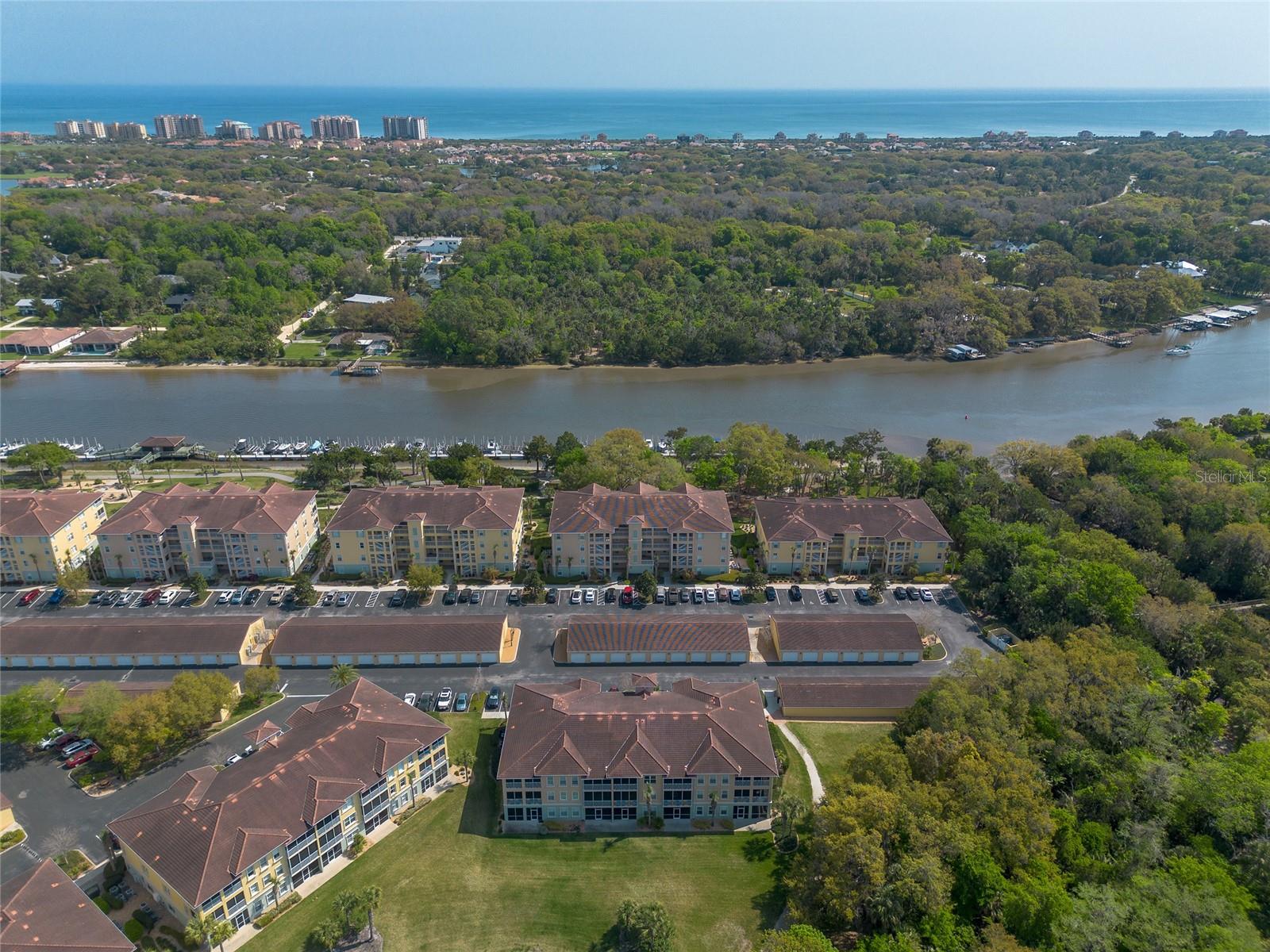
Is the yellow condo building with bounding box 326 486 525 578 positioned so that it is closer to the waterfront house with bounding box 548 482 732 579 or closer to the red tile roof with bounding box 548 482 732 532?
the waterfront house with bounding box 548 482 732 579

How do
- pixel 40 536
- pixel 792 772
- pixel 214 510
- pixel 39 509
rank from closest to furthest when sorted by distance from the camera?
pixel 792 772
pixel 40 536
pixel 39 509
pixel 214 510

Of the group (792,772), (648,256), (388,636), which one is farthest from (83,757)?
(648,256)

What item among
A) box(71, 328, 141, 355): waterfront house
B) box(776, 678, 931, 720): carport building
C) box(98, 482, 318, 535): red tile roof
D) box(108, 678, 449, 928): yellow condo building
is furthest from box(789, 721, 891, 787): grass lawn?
box(71, 328, 141, 355): waterfront house

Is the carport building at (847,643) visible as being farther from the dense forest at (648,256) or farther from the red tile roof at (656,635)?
the dense forest at (648,256)

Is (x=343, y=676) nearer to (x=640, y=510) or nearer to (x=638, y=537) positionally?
(x=638, y=537)

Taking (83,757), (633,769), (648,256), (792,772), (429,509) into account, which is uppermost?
(648,256)

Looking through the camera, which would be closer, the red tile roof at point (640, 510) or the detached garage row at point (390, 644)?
the detached garage row at point (390, 644)

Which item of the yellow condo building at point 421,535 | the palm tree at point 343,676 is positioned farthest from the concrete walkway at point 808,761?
the palm tree at point 343,676
